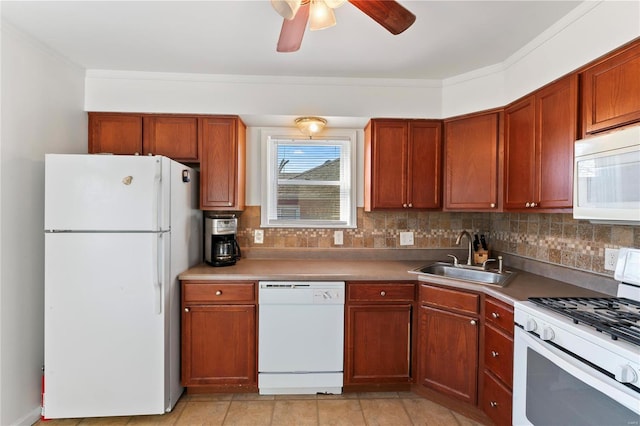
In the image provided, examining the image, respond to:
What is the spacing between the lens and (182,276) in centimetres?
213

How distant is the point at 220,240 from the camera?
94.9 inches

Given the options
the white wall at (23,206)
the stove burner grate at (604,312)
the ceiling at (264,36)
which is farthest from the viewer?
the white wall at (23,206)

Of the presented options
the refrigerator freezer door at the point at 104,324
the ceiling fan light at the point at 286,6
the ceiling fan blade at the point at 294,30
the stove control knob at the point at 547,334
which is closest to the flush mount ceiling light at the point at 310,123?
the ceiling fan blade at the point at 294,30

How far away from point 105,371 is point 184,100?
1967mm

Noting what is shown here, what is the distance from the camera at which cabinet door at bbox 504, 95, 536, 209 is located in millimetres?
1978

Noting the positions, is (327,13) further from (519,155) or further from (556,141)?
(519,155)

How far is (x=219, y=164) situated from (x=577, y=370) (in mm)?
2430

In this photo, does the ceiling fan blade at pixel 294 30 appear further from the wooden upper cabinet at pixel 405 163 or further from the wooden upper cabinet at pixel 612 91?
the wooden upper cabinet at pixel 612 91

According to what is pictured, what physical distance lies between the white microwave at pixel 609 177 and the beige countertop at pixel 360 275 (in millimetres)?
548

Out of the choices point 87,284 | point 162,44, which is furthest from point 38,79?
point 87,284

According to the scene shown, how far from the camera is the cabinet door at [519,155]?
198 centimetres

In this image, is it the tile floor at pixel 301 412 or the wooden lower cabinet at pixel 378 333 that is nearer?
the tile floor at pixel 301 412

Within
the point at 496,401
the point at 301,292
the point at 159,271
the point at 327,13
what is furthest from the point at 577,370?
the point at 159,271

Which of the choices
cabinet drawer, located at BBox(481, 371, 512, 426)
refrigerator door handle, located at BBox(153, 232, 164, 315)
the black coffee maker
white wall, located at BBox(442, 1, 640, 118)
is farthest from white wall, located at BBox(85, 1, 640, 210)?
cabinet drawer, located at BBox(481, 371, 512, 426)
